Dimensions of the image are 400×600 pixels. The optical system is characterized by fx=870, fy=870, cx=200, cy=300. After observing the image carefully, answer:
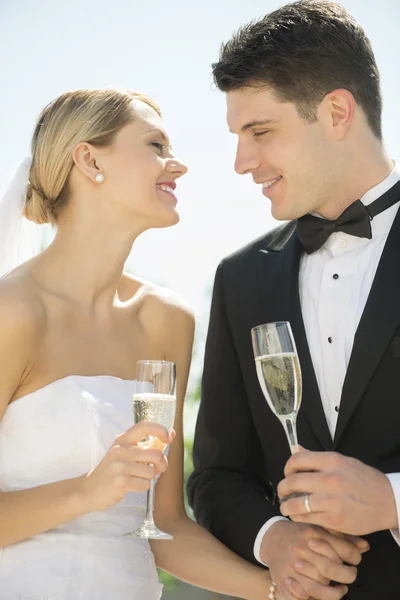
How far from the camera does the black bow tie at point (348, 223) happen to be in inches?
163

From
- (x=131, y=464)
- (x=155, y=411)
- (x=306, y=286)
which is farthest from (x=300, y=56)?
(x=131, y=464)

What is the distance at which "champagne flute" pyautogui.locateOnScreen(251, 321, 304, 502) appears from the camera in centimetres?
329

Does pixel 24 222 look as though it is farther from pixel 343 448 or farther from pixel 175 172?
pixel 343 448

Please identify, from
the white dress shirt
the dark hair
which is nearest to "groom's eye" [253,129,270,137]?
the dark hair

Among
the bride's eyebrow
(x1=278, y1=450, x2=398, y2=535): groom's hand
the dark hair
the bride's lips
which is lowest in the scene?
(x1=278, y1=450, x2=398, y2=535): groom's hand

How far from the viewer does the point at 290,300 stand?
4.16 metres

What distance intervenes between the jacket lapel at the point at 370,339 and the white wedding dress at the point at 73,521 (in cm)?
116

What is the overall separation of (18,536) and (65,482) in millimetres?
366

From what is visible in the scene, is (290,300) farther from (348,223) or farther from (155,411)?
(155,411)

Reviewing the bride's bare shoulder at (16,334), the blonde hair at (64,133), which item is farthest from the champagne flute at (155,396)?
the blonde hair at (64,133)

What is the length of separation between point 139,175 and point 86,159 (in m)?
0.31

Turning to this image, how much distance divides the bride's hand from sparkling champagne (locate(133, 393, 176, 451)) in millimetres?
17

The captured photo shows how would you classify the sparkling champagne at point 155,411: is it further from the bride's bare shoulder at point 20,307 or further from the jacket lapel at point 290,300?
the bride's bare shoulder at point 20,307

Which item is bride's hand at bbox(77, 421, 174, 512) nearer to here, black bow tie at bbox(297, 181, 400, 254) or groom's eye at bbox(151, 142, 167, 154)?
black bow tie at bbox(297, 181, 400, 254)
